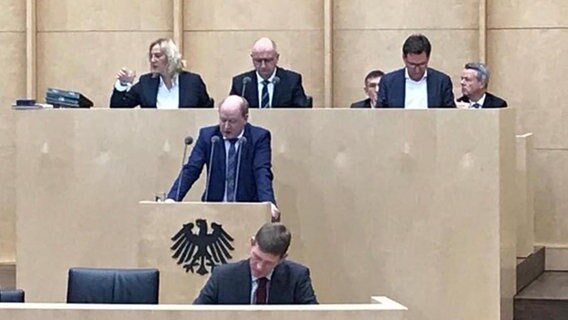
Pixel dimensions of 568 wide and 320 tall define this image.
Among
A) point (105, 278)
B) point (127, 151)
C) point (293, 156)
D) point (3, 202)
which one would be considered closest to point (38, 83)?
point (3, 202)

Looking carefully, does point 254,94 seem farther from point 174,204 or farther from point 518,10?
point 518,10

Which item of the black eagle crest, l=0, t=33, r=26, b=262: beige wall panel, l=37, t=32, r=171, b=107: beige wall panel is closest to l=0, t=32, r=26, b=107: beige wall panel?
l=0, t=33, r=26, b=262: beige wall panel

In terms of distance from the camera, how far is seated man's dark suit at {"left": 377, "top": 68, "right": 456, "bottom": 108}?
588 centimetres

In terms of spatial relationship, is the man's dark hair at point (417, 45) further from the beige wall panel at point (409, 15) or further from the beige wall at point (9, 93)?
the beige wall at point (9, 93)

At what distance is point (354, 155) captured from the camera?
5.82m

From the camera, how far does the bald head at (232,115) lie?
5.41 meters

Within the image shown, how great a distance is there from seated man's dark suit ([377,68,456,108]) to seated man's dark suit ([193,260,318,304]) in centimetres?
186

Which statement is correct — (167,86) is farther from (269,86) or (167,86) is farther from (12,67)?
(12,67)

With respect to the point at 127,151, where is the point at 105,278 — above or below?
below

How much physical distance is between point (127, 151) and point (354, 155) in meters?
1.11

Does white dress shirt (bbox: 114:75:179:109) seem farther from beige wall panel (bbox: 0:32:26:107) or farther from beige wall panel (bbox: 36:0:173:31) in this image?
A: beige wall panel (bbox: 0:32:26:107)

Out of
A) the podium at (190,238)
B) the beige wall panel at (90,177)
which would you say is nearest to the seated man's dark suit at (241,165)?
the podium at (190,238)

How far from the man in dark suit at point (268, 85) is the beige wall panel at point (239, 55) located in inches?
64.9

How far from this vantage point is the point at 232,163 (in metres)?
5.53
